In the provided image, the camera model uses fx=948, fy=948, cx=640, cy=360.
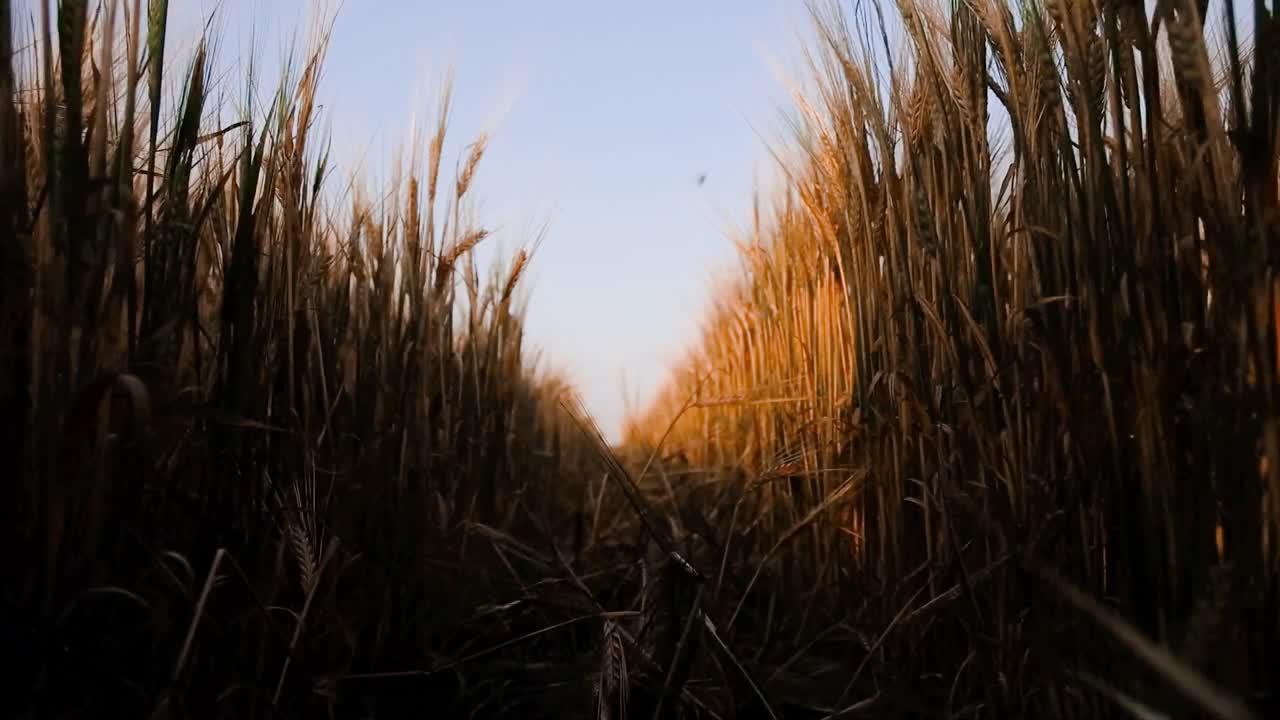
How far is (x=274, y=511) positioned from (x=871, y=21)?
3.73 ft

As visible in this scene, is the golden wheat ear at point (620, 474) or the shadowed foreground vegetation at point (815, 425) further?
the golden wheat ear at point (620, 474)

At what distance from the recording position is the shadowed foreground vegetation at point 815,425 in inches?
33.8

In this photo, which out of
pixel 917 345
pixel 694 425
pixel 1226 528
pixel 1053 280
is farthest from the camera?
pixel 694 425

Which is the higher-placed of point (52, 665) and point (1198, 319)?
point (1198, 319)

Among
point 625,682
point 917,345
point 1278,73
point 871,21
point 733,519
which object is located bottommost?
point 625,682

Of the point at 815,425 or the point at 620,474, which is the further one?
the point at 815,425

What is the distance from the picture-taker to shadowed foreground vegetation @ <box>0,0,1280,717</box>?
33.8 inches

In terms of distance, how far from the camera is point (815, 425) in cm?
195

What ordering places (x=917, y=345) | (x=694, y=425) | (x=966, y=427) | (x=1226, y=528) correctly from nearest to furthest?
(x=1226, y=528), (x=966, y=427), (x=917, y=345), (x=694, y=425)

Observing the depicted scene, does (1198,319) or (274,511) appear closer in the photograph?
(1198,319)

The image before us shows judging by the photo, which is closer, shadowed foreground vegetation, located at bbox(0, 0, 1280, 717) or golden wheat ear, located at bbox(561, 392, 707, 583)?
shadowed foreground vegetation, located at bbox(0, 0, 1280, 717)

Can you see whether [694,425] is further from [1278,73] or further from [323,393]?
[1278,73]

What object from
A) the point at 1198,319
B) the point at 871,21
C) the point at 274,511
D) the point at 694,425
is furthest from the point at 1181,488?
the point at 694,425

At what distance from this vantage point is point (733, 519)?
1445mm
